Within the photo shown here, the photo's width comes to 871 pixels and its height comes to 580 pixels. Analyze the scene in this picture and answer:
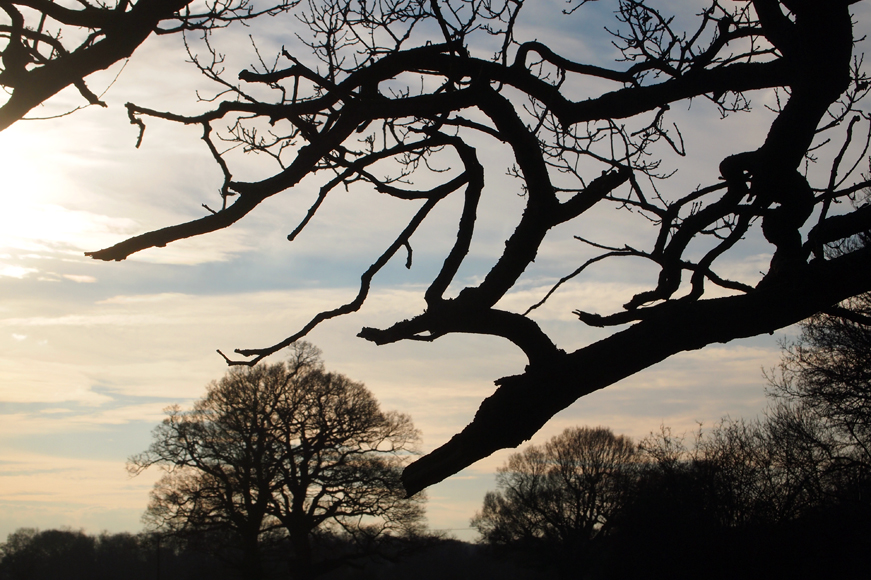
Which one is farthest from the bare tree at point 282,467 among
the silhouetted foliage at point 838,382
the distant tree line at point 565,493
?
the silhouetted foliage at point 838,382

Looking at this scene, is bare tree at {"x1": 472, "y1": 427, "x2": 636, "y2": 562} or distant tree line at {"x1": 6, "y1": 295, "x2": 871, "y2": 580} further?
bare tree at {"x1": 472, "y1": 427, "x2": 636, "y2": 562}

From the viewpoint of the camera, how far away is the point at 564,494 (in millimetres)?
40719

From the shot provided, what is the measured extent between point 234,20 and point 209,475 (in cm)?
2398

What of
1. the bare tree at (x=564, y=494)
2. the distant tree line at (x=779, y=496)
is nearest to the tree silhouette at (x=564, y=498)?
the bare tree at (x=564, y=494)

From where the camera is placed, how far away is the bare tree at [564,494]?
39.8m

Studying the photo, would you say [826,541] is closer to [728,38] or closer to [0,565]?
[728,38]

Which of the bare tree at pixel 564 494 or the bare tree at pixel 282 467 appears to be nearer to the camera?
the bare tree at pixel 282 467

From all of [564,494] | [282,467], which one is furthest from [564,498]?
[282,467]

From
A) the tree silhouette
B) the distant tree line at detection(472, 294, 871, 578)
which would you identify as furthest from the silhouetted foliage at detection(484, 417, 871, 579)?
the tree silhouette

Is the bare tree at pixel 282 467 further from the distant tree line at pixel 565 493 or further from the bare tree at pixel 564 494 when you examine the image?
the bare tree at pixel 564 494

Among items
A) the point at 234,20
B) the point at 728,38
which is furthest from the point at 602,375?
the point at 234,20

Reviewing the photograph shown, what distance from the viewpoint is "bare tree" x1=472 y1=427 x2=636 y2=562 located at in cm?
3975

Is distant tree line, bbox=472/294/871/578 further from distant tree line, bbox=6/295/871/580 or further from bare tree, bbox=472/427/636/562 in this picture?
bare tree, bbox=472/427/636/562

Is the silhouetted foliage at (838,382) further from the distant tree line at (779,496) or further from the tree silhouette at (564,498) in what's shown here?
the tree silhouette at (564,498)
